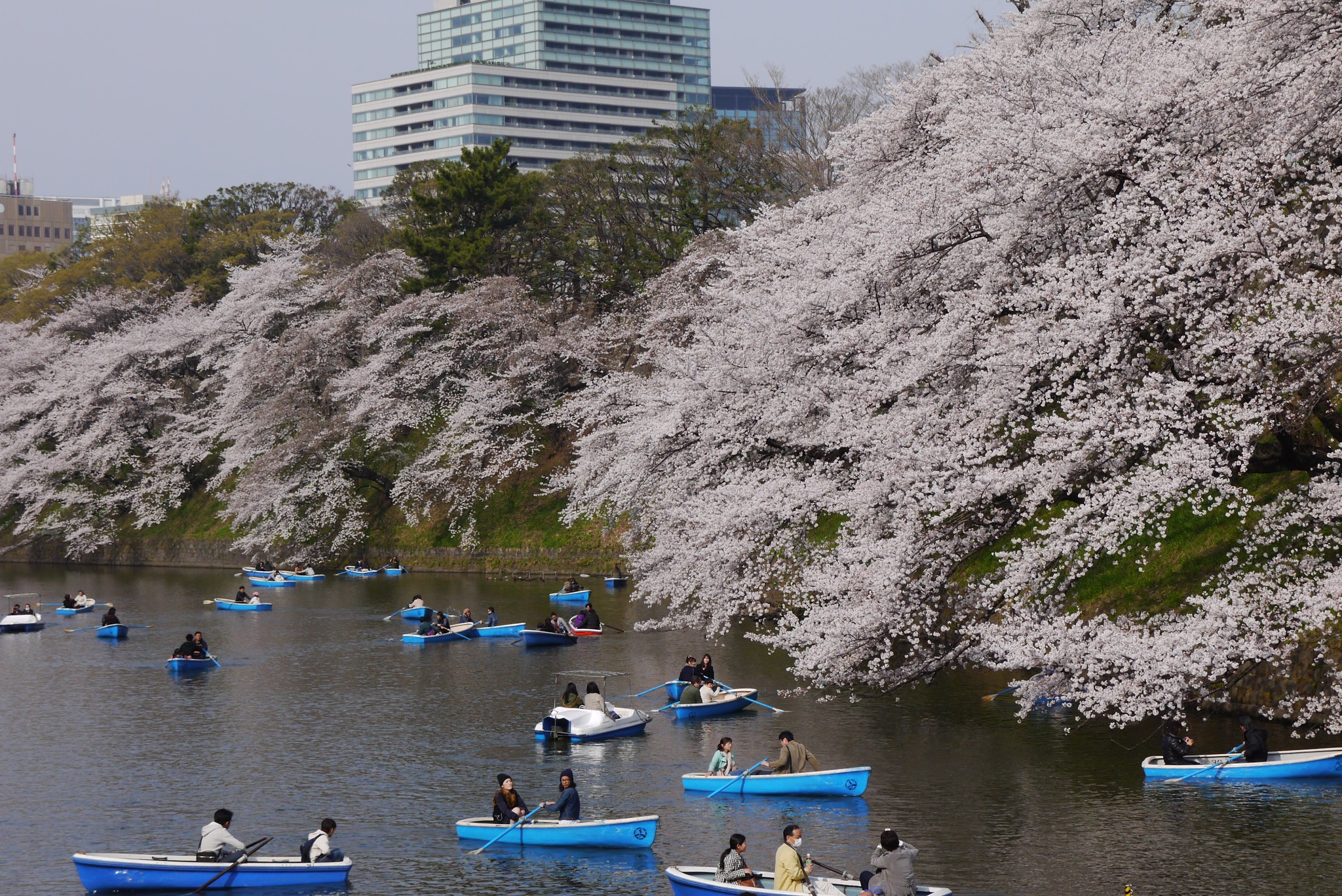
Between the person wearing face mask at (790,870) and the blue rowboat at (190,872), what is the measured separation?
6.91 m

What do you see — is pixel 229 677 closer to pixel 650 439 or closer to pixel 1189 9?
pixel 650 439

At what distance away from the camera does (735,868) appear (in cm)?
1864

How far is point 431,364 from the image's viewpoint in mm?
68625

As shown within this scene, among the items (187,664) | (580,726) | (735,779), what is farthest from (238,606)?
(735,779)

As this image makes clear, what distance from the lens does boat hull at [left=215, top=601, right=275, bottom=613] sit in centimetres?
5625

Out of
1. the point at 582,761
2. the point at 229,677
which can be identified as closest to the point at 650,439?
the point at 582,761

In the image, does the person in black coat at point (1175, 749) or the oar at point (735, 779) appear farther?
the oar at point (735, 779)

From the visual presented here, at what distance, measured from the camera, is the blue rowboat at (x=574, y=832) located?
72.0 ft

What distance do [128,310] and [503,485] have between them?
120 ft

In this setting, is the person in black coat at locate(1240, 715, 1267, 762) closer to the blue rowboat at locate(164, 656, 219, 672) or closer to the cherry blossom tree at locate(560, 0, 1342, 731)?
the cherry blossom tree at locate(560, 0, 1342, 731)

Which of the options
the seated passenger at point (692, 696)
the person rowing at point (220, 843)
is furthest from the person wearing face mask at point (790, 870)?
the seated passenger at point (692, 696)

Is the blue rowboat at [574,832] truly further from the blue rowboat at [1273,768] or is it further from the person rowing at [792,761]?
the blue rowboat at [1273,768]

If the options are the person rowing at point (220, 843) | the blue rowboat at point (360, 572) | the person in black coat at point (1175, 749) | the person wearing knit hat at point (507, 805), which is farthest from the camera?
the blue rowboat at point (360, 572)

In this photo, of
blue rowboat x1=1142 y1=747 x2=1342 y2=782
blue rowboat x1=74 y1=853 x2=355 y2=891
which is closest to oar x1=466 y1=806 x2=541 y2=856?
blue rowboat x1=74 y1=853 x2=355 y2=891
